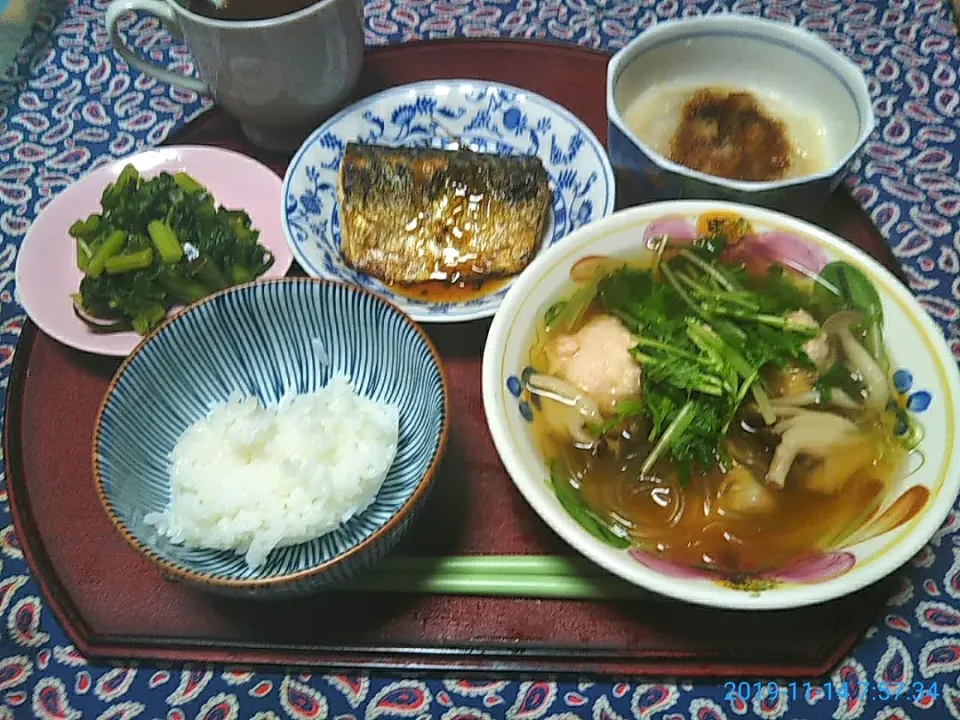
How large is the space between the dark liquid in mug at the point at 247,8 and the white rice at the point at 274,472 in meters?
0.85

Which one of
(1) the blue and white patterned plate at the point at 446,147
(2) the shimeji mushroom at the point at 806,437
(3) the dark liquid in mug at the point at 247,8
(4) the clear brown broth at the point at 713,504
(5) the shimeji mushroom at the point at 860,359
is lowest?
(4) the clear brown broth at the point at 713,504

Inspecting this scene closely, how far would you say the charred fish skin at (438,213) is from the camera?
1636 mm

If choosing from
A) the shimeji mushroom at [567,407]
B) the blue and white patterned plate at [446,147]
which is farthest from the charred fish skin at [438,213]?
the shimeji mushroom at [567,407]

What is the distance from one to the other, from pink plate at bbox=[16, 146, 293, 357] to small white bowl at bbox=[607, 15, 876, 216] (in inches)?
29.2

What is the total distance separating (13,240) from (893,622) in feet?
6.36

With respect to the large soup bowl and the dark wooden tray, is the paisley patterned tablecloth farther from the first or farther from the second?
the large soup bowl

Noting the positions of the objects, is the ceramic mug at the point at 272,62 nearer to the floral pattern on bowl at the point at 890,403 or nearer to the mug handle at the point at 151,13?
the mug handle at the point at 151,13

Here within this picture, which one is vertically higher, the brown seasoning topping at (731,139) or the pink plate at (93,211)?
the brown seasoning topping at (731,139)


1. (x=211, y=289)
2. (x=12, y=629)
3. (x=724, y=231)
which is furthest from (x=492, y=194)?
(x=12, y=629)

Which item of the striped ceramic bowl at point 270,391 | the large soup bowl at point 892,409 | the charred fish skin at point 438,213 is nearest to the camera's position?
the large soup bowl at point 892,409

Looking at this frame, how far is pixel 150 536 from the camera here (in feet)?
3.97

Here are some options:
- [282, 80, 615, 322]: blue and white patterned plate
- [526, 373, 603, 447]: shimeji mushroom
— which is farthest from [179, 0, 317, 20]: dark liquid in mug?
[526, 373, 603, 447]: shimeji mushroom

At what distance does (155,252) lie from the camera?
1571 millimetres

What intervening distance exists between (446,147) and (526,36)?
54cm
